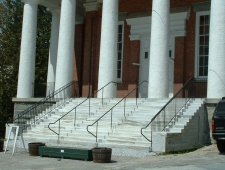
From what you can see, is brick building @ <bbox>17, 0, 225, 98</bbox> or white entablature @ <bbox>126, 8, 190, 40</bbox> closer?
brick building @ <bbox>17, 0, 225, 98</bbox>

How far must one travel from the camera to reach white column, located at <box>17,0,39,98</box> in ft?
76.8

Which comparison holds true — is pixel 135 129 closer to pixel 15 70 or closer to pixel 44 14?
pixel 15 70

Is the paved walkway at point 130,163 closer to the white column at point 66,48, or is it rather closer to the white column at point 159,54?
the white column at point 159,54

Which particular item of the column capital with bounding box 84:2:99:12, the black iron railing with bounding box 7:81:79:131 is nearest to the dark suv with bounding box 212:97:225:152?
the black iron railing with bounding box 7:81:79:131

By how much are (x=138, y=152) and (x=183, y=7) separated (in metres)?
11.5

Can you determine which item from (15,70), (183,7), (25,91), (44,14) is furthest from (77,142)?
(44,14)

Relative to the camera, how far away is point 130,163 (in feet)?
39.3

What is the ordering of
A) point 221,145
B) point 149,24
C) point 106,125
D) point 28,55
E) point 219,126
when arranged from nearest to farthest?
point 219,126 → point 221,145 → point 106,125 → point 28,55 → point 149,24

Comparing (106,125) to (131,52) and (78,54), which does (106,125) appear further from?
(78,54)

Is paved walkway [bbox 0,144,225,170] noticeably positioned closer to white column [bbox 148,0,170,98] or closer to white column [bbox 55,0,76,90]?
white column [bbox 148,0,170,98]

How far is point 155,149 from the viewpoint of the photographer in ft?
46.5

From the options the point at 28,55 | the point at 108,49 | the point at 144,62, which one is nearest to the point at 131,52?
the point at 144,62

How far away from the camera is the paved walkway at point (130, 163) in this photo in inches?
441

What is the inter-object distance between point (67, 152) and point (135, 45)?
1272 cm
